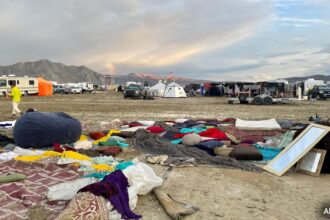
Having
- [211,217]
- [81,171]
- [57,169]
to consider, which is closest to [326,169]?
[211,217]

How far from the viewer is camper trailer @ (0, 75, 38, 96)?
41094 mm

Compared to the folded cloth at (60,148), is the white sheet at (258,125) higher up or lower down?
higher up

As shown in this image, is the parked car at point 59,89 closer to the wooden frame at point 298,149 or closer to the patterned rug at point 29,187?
the patterned rug at point 29,187

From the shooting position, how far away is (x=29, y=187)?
5.19 m

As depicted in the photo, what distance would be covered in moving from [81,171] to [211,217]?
2.50 metres

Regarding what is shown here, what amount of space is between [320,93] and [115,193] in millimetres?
36816

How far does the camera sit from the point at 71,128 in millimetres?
8516

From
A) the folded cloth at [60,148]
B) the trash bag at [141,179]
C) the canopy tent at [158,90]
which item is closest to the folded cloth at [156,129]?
the folded cloth at [60,148]

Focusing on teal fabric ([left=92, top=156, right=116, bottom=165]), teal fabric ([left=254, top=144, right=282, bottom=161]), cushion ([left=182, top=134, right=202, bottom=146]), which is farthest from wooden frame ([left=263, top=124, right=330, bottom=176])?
teal fabric ([left=92, top=156, right=116, bottom=165])

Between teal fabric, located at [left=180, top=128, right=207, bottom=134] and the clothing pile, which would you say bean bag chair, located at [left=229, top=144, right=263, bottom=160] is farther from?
teal fabric, located at [left=180, top=128, right=207, bottom=134]

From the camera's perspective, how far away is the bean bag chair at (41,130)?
7883mm

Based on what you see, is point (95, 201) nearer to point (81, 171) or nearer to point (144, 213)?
point (144, 213)

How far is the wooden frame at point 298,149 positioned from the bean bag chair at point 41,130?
14.9 feet

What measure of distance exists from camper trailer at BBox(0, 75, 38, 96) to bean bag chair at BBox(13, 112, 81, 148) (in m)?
35.3
